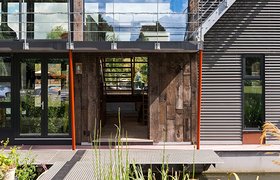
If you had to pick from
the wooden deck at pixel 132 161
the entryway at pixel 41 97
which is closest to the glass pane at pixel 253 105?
the wooden deck at pixel 132 161

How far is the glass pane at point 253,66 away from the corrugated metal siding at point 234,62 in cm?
18

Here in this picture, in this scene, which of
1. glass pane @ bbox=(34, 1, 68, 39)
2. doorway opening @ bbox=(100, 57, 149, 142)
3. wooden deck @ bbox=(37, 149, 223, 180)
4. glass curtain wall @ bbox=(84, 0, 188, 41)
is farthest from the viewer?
doorway opening @ bbox=(100, 57, 149, 142)

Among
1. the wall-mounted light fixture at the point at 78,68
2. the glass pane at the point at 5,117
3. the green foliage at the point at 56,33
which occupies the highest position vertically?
the green foliage at the point at 56,33

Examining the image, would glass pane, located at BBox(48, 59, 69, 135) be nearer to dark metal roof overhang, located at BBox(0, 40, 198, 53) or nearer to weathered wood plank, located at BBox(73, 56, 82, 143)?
weathered wood plank, located at BBox(73, 56, 82, 143)

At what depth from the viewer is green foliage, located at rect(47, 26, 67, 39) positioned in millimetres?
10039

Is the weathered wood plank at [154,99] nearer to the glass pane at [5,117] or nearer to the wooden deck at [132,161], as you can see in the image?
the wooden deck at [132,161]

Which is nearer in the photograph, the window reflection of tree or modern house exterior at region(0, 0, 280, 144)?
the window reflection of tree

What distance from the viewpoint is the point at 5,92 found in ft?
34.1

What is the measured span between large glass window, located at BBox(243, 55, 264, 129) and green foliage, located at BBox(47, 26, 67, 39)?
4473 mm

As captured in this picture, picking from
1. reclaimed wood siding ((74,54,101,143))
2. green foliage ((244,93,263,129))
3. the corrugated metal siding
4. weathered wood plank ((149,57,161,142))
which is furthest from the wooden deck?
green foliage ((244,93,263,129))

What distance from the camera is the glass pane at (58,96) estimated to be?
1040 centimetres

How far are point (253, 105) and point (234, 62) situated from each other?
3.90 feet

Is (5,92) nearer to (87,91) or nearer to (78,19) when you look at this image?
(87,91)

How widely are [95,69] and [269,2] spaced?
179 inches
